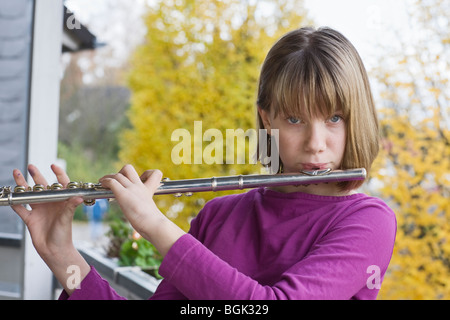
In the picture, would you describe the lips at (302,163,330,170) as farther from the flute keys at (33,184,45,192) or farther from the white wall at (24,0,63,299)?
the white wall at (24,0,63,299)

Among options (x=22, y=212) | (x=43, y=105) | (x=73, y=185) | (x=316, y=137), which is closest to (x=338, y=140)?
(x=316, y=137)

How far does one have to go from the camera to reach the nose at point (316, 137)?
34.4 inches

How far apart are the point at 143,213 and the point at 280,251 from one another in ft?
0.82

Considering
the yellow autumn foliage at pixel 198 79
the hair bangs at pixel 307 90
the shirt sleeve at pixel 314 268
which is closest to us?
the shirt sleeve at pixel 314 268

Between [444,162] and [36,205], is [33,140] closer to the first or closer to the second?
[36,205]

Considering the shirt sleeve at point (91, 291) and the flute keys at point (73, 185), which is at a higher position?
the flute keys at point (73, 185)

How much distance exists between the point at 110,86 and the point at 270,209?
839cm

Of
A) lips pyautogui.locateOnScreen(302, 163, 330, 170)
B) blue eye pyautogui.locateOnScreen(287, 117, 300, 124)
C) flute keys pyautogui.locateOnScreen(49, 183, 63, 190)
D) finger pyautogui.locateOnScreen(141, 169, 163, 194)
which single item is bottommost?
flute keys pyautogui.locateOnScreen(49, 183, 63, 190)

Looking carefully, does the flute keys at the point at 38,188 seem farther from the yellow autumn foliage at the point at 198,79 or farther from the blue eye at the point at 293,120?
the yellow autumn foliage at the point at 198,79

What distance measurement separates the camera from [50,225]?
0.99m

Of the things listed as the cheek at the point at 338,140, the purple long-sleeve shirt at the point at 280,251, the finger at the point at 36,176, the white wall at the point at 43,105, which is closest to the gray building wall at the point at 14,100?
the white wall at the point at 43,105

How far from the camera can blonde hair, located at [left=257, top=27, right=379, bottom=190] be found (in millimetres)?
869

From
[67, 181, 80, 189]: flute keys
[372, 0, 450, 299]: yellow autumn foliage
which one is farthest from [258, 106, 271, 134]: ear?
[372, 0, 450, 299]: yellow autumn foliage
